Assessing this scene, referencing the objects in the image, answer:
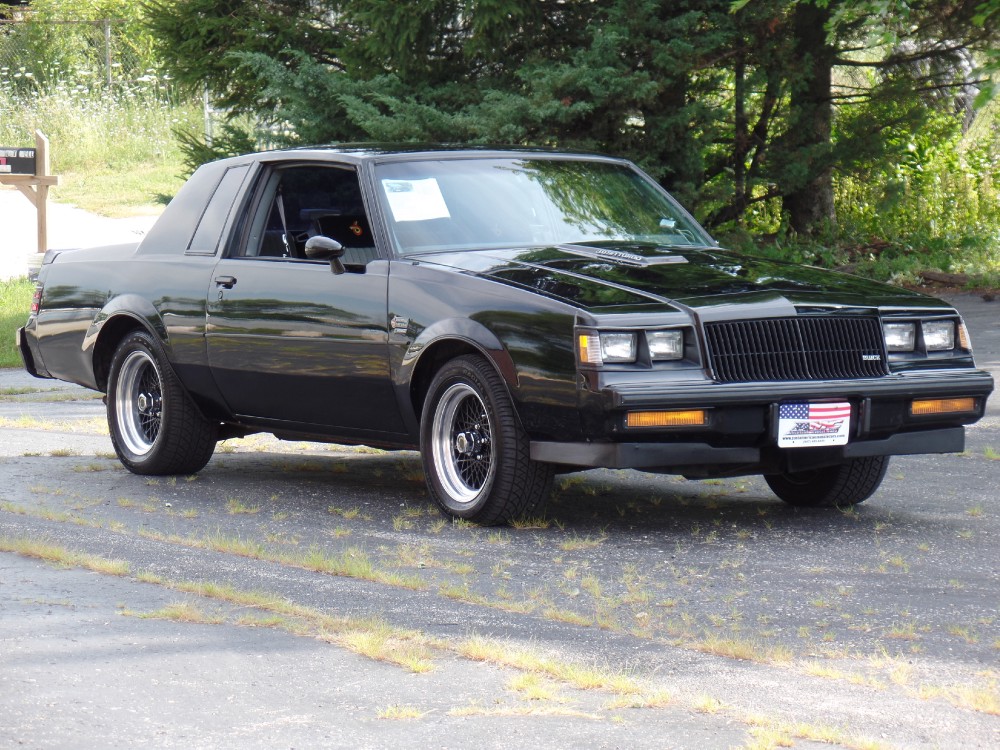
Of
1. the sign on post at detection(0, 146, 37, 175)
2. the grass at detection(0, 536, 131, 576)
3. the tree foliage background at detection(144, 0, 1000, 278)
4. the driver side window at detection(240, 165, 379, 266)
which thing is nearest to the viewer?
the grass at detection(0, 536, 131, 576)

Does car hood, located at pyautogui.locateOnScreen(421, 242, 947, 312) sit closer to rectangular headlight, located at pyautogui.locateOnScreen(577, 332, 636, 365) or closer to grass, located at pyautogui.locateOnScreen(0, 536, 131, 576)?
rectangular headlight, located at pyautogui.locateOnScreen(577, 332, 636, 365)

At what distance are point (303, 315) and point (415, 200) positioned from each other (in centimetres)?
73

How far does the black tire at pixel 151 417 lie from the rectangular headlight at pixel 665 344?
2.99 metres

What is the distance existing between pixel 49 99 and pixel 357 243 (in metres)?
30.8

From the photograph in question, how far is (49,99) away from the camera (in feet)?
120

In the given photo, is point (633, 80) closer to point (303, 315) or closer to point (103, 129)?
point (303, 315)

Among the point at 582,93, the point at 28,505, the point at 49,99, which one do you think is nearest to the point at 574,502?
the point at 28,505

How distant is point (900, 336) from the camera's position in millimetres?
6945

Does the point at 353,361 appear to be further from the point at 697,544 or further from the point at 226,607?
the point at 226,607

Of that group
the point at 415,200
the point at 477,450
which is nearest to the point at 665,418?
the point at 477,450

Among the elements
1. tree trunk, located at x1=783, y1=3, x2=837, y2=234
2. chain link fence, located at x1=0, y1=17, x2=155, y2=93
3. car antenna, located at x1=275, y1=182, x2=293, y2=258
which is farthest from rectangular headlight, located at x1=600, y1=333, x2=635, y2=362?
Result: chain link fence, located at x1=0, y1=17, x2=155, y2=93

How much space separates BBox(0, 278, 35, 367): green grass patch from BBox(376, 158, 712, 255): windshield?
8.78 metres

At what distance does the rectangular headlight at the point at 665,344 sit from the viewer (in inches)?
251

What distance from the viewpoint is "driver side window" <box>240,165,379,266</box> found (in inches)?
307
